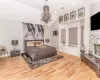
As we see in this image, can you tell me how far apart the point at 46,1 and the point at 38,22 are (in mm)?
2625

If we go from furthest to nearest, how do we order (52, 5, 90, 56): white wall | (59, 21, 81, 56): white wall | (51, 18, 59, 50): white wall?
1. (51, 18, 59, 50): white wall
2. (59, 21, 81, 56): white wall
3. (52, 5, 90, 56): white wall

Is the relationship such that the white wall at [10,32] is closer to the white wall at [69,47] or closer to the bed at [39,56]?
the bed at [39,56]

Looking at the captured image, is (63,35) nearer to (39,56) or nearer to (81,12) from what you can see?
(81,12)

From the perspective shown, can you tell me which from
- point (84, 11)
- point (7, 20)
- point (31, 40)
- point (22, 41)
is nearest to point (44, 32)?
point (31, 40)

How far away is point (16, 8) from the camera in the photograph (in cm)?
459

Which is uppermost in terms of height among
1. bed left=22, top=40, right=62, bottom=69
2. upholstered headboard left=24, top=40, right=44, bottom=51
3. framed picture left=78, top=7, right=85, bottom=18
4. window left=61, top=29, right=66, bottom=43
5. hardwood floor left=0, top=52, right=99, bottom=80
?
framed picture left=78, top=7, right=85, bottom=18

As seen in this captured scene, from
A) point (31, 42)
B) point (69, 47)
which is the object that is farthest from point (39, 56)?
point (69, 47)

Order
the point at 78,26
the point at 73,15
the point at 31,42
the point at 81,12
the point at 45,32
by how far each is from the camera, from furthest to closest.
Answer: the point at 45,32, the point at 31,42, the point at 78,26, the point at 73,15, the point at 81,12

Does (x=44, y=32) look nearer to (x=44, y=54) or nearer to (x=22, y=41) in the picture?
(x=22, y=41)

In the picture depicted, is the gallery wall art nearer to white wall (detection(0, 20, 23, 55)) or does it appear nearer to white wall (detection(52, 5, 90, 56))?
white wall (detection(0, 20, 23, 55))

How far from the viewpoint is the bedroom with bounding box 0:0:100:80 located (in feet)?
13.0

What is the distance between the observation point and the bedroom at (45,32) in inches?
155

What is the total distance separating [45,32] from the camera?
725 centimetres

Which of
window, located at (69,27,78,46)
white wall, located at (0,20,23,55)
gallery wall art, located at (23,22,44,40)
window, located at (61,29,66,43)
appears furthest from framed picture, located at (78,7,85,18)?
white wall, located at (0,20,23,55)
